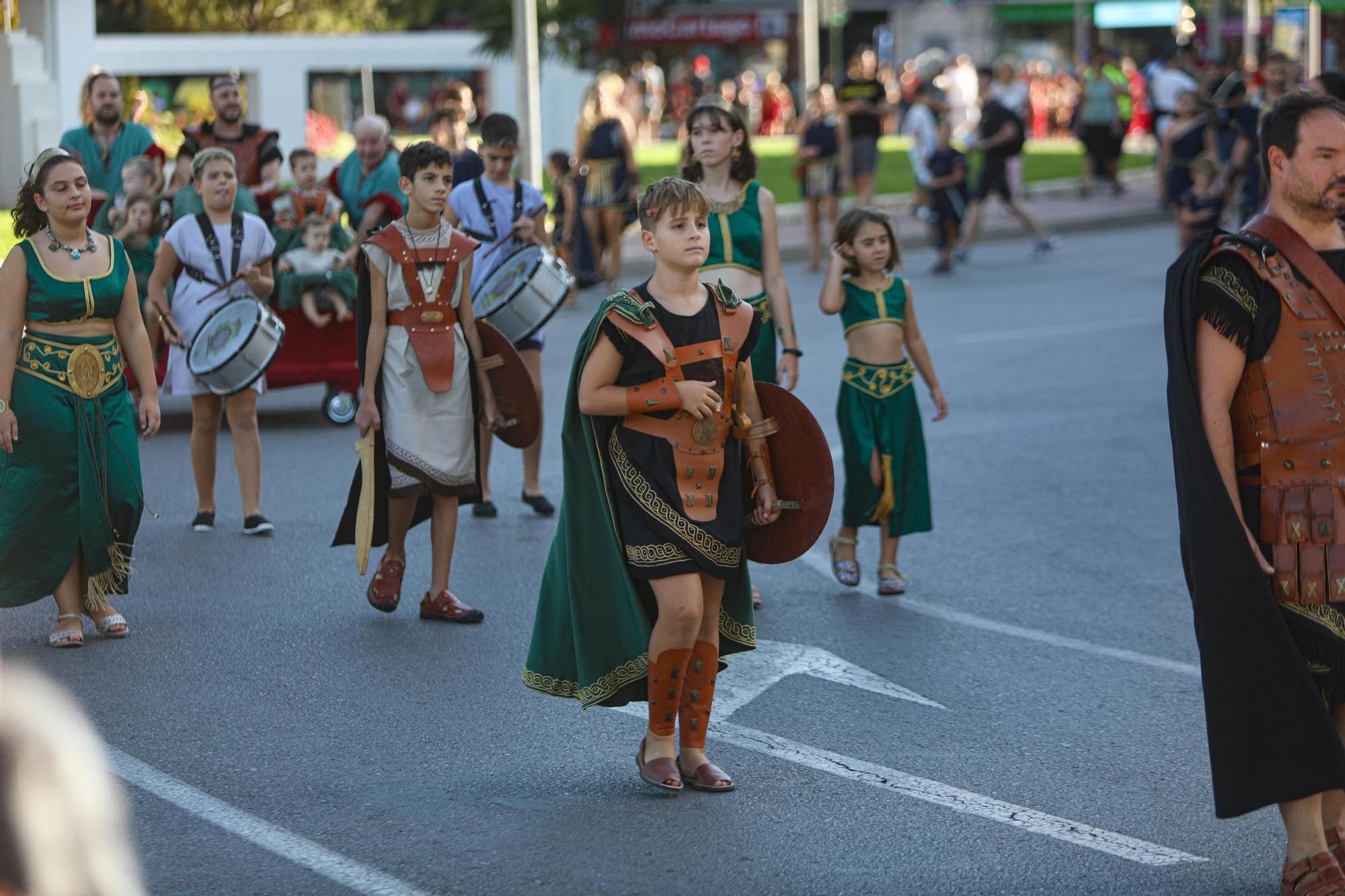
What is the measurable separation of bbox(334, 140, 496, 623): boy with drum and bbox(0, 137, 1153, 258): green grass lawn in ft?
59.2

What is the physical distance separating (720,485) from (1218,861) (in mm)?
1638

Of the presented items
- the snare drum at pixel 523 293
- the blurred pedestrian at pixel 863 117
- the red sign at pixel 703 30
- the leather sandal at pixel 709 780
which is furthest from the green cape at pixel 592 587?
the red sign at pixel 703 30

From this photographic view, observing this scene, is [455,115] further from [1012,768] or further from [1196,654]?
[1012,768]

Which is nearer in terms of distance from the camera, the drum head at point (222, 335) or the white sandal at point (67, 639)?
the white sandal at point (67, 639)

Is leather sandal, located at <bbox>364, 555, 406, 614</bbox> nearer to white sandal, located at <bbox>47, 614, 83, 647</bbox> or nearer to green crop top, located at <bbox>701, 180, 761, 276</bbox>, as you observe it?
white sandal, located at <bbox>47, 614, 83, 647</bbox>

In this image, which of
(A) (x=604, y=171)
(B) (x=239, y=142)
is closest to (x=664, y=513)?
(B) (x=239, y=142)

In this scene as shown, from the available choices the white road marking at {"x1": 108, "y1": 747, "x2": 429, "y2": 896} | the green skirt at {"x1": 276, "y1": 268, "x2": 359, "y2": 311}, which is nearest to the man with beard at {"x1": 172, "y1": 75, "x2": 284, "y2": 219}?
the green skirt at {"x1": 276, "y1": 268, "x2": 359, "y2": 311}

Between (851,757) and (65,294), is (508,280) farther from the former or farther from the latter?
(851,757)

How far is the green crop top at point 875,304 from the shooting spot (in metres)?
7.95

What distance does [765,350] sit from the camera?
25.4ft

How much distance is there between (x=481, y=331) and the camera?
752 cm

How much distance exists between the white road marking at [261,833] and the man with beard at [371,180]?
5941mm

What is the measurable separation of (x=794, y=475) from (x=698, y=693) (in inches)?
26.7

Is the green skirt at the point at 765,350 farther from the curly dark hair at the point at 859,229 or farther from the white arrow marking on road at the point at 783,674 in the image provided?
the white arrow marking on road at the point at 783,674
